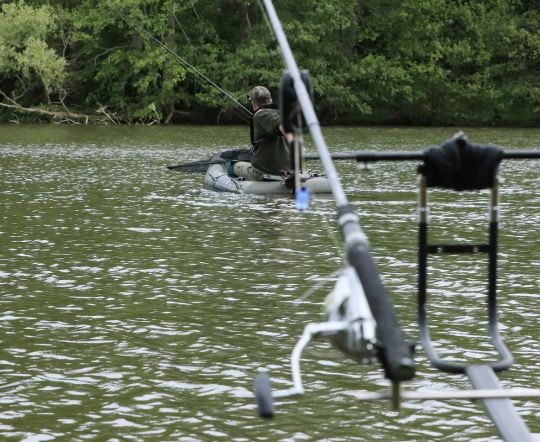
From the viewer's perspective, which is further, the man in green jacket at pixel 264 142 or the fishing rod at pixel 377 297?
the man in green jacket at pixel 264 142

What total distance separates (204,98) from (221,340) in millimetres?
43013

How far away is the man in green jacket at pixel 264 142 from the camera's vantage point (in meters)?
16.2

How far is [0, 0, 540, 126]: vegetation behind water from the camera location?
167 feet

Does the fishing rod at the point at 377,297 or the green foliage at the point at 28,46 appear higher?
the green foliage at the point at 28,46

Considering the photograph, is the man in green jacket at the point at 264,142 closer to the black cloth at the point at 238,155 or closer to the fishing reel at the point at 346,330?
the black cloth at the point at 238,155

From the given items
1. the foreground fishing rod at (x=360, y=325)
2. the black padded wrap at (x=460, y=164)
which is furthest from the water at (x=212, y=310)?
the foreground fishing rod at (x=360, y=325)

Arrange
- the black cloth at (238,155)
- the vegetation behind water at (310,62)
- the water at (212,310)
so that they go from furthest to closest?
the vegetation behind water at (310,62)
the black cloth at (238,155)
the water at (212,310)

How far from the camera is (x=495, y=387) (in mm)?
4430

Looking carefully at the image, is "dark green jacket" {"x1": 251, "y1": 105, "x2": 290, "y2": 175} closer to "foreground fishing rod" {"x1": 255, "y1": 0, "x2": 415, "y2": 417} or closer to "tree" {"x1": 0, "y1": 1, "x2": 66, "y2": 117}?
"foreground fishing rod" {"x1": 255, "y1": 0, "x2": 415, "y2": 417}

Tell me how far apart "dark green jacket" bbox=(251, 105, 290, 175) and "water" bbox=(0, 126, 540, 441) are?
0.73 m

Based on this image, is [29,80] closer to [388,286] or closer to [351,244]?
[388,286]

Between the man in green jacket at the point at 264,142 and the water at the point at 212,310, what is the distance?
2.38ft

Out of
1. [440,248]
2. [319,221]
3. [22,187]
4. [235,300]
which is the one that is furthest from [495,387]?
[22,187]

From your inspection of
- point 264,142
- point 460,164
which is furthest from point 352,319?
point 264,142
